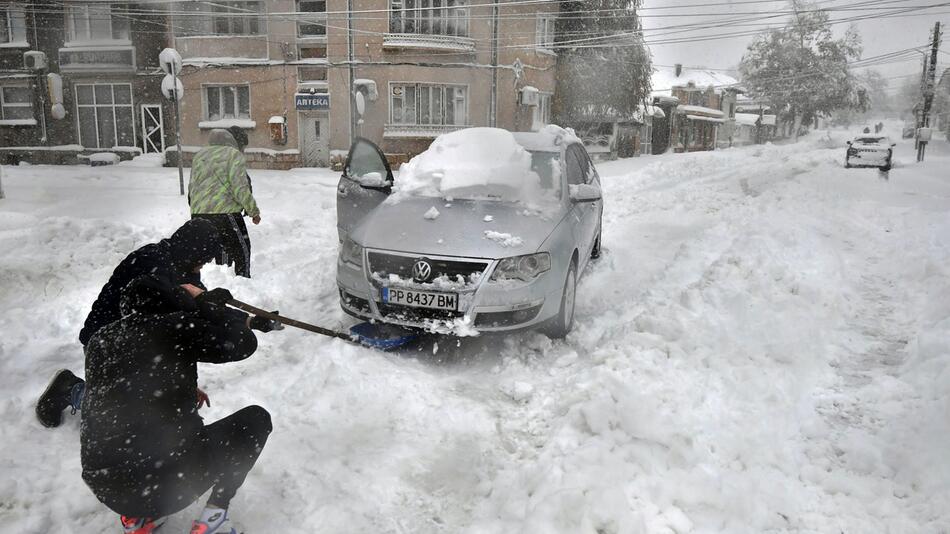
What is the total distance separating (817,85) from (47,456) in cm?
5204

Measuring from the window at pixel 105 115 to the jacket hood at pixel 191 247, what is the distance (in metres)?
23.3

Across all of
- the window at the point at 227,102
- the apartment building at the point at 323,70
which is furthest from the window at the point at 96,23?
the window at the point at 227,102

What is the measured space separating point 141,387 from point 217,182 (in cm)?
411

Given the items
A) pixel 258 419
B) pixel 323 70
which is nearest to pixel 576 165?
pixel 258 419

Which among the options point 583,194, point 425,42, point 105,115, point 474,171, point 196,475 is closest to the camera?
point 196,475

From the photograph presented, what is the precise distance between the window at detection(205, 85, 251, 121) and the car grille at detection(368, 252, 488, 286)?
1884 cm

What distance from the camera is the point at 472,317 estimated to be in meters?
4.40

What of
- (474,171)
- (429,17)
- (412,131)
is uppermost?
(429,17)

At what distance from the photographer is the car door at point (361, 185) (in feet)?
19.5

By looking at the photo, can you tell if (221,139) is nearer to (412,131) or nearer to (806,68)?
(412,131)

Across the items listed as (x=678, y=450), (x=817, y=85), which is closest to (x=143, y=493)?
(x=678, y=450)

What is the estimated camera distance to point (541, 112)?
2520 centimetres

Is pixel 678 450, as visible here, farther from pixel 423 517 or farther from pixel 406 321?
pixel 406 321

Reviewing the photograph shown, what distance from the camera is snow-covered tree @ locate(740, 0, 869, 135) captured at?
148 ft
